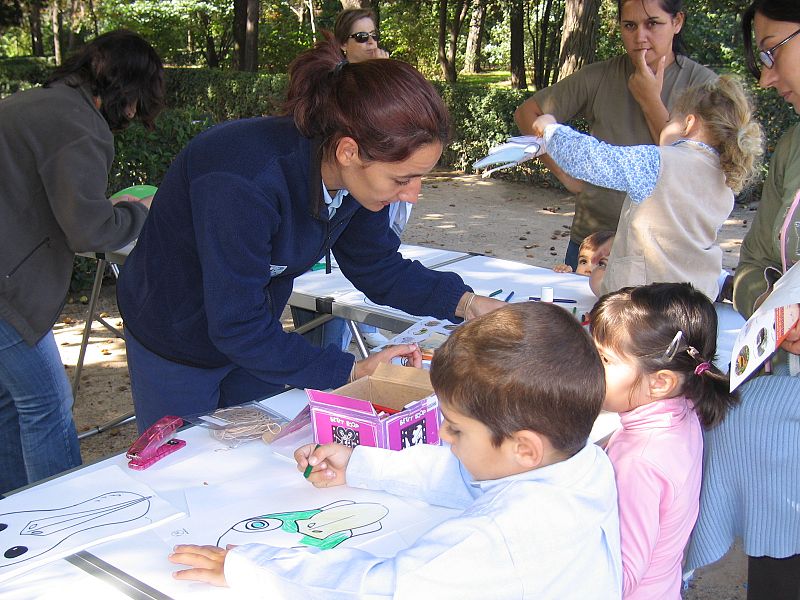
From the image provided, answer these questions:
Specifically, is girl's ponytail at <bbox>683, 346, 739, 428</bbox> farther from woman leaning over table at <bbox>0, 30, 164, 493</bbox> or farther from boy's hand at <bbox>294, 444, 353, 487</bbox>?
woman leaning over table at <bbox>0, 30, 164, 493</bbox>

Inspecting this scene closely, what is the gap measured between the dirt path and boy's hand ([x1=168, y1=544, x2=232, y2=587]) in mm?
2074

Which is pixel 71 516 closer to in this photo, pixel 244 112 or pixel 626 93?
pixel 626 93

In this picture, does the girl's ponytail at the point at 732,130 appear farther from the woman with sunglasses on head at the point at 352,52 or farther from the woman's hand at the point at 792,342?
the woman with sunglasses on head at the point at 352,52

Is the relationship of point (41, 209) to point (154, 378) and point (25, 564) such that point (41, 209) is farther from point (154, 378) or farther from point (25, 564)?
point (25, 564)

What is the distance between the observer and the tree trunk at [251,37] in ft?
53.1

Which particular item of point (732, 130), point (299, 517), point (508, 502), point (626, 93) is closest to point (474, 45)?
point (626, 93)

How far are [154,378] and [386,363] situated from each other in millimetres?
649

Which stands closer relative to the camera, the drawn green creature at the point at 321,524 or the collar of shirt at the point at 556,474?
the collar of shirt at the point at 556,474

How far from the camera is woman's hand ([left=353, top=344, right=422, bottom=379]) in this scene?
6.79 feet

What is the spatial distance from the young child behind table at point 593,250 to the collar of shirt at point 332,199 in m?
1.76

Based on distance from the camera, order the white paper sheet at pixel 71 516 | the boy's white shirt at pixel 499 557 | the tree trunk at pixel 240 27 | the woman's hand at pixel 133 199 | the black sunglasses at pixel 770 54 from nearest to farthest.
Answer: the boy's white shirt at pixel 499 557
the white paper sheet at pixel 71 516
the black sunglasses at pixel 770 54
the woman's hand at pixel 133 199
the tree trunk at pixel 240 27

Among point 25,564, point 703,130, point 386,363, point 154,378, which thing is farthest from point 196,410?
point 703,130

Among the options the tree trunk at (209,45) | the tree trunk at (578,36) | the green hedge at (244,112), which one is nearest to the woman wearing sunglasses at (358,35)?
the green hedge at (244,112)

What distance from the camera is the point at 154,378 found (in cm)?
218
